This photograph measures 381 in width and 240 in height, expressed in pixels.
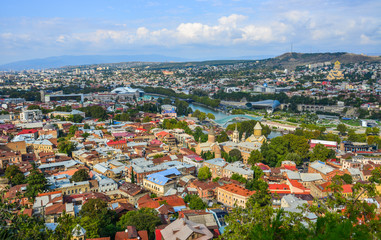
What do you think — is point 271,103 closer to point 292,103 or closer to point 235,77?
point 292,103

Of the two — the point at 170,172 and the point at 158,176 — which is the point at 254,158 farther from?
the point at 158,176

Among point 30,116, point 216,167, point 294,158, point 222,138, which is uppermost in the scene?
point 30,116

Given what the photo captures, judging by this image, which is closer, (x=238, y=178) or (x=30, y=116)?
(x=238, y=178)

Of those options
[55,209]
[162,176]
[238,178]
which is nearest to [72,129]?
[162,176]

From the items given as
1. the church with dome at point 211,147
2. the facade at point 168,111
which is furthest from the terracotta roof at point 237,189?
the facade at point 168,111

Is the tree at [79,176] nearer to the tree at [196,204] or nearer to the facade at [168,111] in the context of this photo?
the tree at [196,204]

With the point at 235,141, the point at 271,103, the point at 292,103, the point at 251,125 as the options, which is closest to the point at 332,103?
the point at 292,103

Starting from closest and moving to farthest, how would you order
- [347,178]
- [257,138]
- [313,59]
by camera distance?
[347,178]
[257,138]
[313,59]
